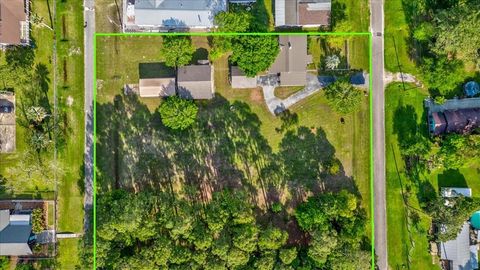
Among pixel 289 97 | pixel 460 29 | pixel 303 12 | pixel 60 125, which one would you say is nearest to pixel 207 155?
pixel 289 97

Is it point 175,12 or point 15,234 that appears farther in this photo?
point 15,234

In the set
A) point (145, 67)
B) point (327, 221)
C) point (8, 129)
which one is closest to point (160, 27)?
point (145, 67)

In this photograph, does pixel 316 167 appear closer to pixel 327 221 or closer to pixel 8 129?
pixel 327 221

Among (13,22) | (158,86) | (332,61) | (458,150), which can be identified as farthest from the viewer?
(158,86)

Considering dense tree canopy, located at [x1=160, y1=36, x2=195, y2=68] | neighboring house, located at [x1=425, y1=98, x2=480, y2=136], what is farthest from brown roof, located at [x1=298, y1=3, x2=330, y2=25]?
neighboring house, located at [x1=425, y1=98, x2=480, y2=136]

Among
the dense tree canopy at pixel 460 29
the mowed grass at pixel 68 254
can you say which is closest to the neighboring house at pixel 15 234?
the mowed grass at pixel 68 254

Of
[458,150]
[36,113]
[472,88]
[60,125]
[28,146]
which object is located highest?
[472,88]

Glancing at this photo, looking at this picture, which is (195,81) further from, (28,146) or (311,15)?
(28,146)
